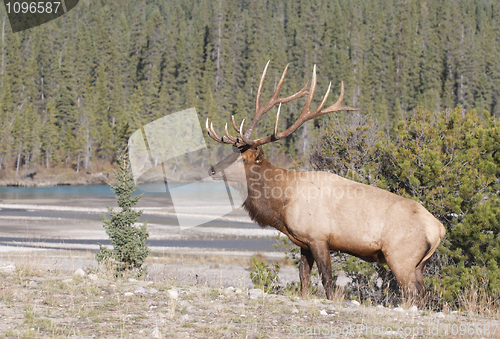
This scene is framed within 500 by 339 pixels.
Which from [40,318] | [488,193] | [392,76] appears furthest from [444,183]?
[392,76]

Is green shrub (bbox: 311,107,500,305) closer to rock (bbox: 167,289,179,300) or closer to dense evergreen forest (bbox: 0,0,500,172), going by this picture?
rock (bbox: 167,289,179,300)

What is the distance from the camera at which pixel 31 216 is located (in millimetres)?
33688

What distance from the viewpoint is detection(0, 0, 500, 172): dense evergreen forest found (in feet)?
244

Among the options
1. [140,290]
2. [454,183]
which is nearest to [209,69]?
[454,183]

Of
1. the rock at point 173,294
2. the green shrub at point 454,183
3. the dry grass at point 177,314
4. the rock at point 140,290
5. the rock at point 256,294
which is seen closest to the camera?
the dry grass at point 177,314

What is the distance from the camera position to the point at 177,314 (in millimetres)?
6348

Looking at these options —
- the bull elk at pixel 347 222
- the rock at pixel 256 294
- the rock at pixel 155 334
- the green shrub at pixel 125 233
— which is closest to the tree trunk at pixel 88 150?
the green shrub at pixel 125 233

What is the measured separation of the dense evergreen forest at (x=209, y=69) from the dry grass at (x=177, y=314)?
57674 millimetres

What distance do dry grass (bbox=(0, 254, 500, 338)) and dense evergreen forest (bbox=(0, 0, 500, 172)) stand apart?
2271 inches

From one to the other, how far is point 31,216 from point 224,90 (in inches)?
2287

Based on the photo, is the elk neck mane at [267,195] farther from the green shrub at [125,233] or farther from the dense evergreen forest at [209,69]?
the dense evergreen forest at [209,69]

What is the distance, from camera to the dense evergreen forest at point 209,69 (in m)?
74.5

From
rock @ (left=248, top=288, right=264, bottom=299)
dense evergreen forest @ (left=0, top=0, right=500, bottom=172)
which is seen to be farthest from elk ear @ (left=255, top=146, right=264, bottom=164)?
dense evergreen forest @ (left=0, top=0, right=500, bottom=172)

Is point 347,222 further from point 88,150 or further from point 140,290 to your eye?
point 88,150
